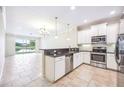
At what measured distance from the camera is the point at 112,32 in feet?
12.6

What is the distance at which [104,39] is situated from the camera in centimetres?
400

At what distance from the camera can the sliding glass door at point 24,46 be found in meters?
9.84

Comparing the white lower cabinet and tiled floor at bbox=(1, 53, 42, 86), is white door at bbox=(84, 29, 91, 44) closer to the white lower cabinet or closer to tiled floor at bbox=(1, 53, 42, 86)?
the white lower cabinet

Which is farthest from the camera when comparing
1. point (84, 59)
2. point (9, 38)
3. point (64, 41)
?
point (9, 38)

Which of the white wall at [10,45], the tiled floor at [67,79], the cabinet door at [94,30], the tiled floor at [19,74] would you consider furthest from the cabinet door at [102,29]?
the white wall at [10,45]

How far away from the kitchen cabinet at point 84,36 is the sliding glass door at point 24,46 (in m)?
7.74

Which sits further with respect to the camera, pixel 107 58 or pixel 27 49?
pixel 27 49

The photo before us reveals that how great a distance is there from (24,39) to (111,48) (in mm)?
9687

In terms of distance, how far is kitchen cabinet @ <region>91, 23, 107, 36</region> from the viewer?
4.06 m

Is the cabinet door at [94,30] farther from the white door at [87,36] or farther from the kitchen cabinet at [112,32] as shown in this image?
the kitchen cabinet at [112,32]

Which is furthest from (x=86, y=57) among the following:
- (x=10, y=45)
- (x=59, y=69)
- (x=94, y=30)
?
(x=10, y=45)
